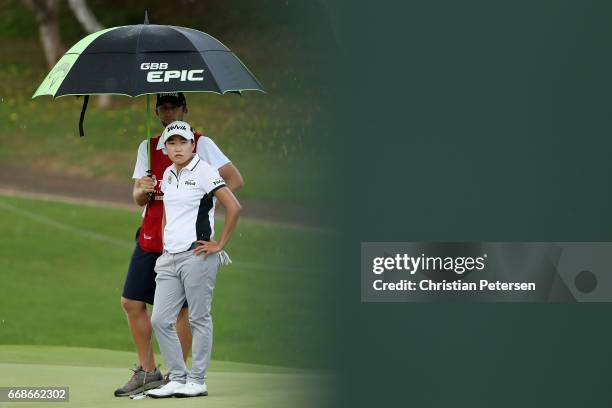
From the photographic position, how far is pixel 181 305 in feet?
15.6

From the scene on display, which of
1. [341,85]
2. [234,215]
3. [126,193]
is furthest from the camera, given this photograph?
[126,193]

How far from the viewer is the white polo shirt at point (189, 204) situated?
4.62m

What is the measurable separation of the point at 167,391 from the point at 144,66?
46.0 inches

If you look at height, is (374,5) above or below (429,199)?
above

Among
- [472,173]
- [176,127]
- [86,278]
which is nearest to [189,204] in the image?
[176,127]

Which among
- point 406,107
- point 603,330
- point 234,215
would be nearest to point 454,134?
point 406,107

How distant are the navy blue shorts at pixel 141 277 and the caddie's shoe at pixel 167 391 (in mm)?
420

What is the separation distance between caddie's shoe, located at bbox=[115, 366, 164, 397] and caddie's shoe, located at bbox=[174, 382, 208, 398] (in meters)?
0.21

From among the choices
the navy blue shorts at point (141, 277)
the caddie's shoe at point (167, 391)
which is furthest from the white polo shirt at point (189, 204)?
the caddie's shoe at point (167, 391)

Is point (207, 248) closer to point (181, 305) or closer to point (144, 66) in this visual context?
point (181, 305)

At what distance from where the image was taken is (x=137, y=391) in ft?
15.8

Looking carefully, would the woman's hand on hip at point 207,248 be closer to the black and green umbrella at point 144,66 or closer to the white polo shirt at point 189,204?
the white polo shirt at point 189,204

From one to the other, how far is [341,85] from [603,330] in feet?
2.98

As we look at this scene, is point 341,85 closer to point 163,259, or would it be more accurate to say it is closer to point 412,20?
point 412,20
